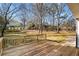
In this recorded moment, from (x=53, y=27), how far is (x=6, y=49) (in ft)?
1.69

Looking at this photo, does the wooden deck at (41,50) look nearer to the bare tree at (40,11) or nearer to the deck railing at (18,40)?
the deck railing at (18,40)

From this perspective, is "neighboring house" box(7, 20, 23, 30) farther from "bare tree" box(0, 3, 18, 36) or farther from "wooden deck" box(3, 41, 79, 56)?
"wooden deck" box(3, 41, 79, 56)

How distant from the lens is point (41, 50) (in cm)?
281

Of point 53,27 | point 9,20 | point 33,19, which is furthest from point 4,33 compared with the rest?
point 53,27

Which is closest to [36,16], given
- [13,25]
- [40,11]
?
[40,11]

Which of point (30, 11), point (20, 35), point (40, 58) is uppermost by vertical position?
point (30, 11)

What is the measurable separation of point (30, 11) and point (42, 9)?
0.40 ft

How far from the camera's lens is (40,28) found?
9.21 ft

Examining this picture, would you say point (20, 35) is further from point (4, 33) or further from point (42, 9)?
point (42, 9)

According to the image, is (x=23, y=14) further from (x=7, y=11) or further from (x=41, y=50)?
(x=41, y=50)

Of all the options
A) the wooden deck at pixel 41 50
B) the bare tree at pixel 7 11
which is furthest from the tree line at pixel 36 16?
the wooden deck at pixel 41 50

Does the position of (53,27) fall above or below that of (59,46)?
above

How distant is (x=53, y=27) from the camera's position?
2807 mm

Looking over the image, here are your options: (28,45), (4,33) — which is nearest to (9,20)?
(4,33)
